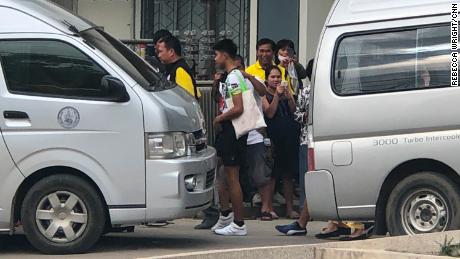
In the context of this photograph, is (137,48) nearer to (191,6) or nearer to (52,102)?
(191,6)

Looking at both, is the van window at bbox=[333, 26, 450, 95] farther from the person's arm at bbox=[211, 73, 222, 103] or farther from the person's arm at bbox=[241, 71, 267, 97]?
the person's arm at bbox=[211, 73, 222, 103]

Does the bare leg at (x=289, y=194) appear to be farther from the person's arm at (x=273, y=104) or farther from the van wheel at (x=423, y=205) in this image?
the van wheel at (x=423, y=205)

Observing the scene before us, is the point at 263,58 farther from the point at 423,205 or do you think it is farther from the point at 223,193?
the point at 423,205

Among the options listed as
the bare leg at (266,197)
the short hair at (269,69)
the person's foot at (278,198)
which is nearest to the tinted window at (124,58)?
Answer: the short hair at (269,69)

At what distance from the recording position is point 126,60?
29.5 ft

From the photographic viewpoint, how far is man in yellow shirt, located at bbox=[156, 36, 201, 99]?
33.1 feet

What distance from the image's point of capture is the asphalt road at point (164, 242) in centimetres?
863

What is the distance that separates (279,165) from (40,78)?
363 cm

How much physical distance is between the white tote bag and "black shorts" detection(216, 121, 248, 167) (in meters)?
0.06

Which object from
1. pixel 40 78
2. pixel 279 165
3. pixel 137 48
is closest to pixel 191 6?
pixel 137 48

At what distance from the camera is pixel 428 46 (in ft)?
27.0

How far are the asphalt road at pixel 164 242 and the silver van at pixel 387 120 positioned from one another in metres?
1.09

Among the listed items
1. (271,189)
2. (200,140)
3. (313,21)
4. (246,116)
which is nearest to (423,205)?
(246,116)

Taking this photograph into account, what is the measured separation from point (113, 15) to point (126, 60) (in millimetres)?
Answer: 7122
